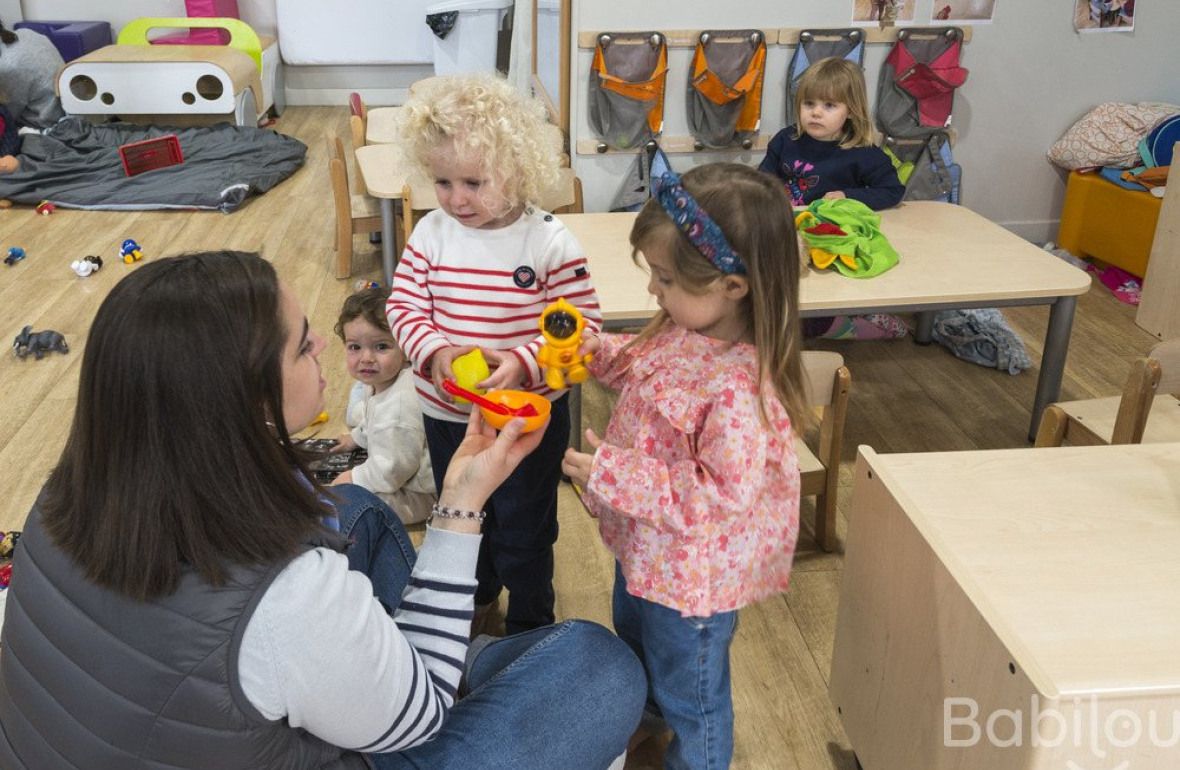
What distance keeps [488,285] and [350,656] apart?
756 millimetres

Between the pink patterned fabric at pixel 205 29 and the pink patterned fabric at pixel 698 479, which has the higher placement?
the pink patterned fabric at pixel 205 29

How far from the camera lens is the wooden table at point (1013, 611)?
1091 millimetres

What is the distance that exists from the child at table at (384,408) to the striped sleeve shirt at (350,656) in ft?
3.53

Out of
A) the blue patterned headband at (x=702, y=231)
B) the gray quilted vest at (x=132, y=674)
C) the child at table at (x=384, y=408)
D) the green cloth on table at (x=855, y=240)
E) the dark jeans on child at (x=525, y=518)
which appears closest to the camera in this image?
the gray quilted vest at (x=132, y=674)

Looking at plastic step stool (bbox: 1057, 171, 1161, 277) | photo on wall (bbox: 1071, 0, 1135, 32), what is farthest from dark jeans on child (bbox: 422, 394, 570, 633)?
photo on wall (bbox: 1071, 0, 1135, 32)

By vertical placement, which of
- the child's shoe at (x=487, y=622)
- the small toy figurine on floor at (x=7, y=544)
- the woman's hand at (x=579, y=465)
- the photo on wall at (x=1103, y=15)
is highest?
the photo on wall at (x=1103, y=15)

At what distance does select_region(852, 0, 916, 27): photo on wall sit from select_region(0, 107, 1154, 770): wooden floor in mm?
1097

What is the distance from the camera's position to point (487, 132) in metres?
1.52

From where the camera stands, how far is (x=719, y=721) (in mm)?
1476

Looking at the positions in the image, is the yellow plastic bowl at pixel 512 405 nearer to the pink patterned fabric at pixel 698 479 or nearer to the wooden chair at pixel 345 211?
the pink patterned fabric at pixel 698 479

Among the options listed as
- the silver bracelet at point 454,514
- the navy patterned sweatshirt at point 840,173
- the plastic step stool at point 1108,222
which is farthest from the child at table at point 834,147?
the silver bracelet at point 454,514

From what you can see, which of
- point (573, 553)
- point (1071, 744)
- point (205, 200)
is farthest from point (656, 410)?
point (205, 200)

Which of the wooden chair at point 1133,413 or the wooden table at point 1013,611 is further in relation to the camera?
the wooden chair at point 1133,413

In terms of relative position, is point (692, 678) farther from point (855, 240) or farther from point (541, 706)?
point (855, 240)
